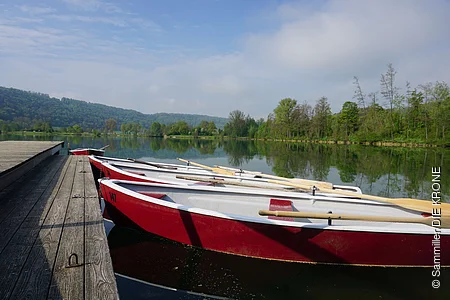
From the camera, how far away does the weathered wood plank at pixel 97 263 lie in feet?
6.68

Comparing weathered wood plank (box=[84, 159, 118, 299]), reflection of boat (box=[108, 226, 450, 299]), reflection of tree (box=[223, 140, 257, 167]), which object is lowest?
reflection of boat (box=[108, 226, 450, 299])

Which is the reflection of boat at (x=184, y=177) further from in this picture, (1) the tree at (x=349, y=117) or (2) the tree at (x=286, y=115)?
(2) the tree at (x=286, y=115)

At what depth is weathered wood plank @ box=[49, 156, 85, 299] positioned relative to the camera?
2031 millimetres

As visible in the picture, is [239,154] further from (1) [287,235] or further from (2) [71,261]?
(2) [71,261]

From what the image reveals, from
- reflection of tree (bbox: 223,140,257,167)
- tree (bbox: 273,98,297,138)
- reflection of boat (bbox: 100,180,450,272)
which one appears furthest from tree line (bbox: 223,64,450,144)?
reflection of boat (bbox: 100,180,450,272)

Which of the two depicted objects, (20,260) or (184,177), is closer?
(20,260)

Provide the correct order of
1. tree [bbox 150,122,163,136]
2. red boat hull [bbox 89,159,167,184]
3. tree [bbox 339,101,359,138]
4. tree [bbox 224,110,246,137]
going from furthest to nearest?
tree [bbox 150,122,163,136], tree [bbox 224,110,246,137], tree [bbox 339,101,359,138], red boat hull [bbox 89,159,167,184]

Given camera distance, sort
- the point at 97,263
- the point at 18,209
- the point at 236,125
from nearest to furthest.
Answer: the point at 97,263 < the point at 18,209 < the point at 236,125

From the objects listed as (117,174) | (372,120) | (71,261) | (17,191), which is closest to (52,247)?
(71,261)

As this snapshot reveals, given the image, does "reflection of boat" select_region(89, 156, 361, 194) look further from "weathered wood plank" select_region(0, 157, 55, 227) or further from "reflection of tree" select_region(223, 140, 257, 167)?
"reflection of tree" select_region(223, 140, 257, 167)

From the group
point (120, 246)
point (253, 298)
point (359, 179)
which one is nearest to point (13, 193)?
point (120, 246)

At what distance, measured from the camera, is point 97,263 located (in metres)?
2.43

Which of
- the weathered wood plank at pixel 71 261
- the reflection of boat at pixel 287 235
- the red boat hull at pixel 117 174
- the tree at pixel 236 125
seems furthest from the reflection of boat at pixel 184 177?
the tree at pixel 236 125

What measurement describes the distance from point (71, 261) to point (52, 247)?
0.43 meters
